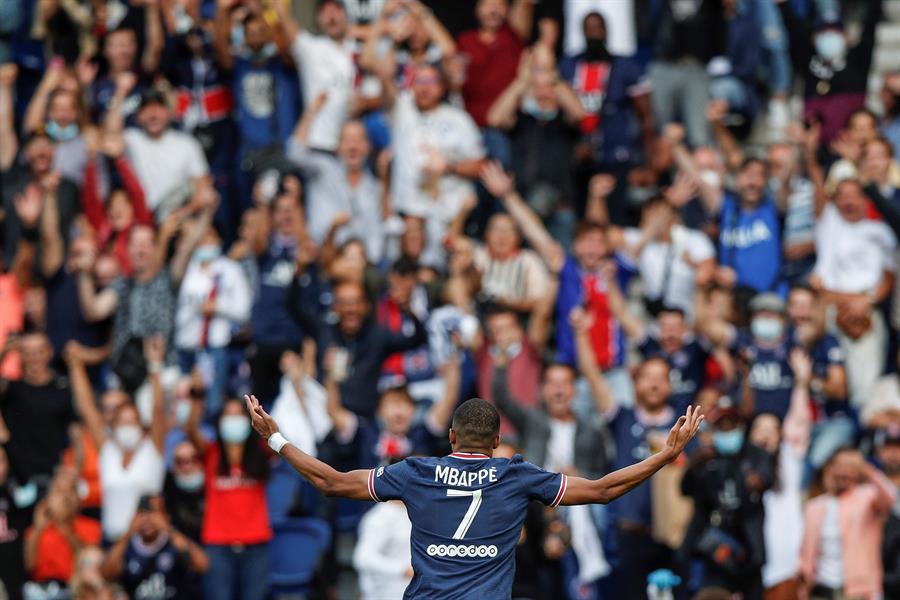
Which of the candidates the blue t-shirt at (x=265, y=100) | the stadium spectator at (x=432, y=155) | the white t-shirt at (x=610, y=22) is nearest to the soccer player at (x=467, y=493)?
the stadium spectator at (x=432, y=155)

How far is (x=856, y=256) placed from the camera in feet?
53.2

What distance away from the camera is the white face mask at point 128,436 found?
51.7ft

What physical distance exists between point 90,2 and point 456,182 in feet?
13.6

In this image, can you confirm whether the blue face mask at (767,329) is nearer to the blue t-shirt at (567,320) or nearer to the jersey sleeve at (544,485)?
the blue t-shirt at (567,320)

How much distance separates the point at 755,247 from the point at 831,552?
2897 millimetres

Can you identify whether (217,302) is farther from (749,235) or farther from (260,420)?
(260,420)

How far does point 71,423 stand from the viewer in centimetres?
1623

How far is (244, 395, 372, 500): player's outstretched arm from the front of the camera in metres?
9.61

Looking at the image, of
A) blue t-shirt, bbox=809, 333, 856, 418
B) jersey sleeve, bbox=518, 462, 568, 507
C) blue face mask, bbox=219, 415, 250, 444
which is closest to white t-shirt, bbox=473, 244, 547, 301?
blue t-shirt, bbox=809, 333, 856, 418

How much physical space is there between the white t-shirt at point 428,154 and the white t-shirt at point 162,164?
1.73m

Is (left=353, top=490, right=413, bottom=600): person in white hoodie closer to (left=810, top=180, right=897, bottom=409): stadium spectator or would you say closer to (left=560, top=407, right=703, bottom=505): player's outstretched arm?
(left=810, top=180, right=897, bottom=409): stadium spectator

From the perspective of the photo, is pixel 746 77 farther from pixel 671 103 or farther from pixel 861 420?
pixel 861 420

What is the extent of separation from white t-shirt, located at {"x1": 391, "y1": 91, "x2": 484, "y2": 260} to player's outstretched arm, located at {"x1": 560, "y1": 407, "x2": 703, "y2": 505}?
25.4 ft

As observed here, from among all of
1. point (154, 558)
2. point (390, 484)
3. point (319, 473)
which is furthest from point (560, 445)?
point (319, 473)
